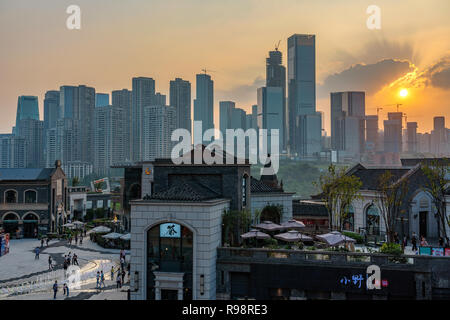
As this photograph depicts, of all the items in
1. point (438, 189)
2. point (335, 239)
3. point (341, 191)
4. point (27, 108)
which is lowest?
point (335, 239)

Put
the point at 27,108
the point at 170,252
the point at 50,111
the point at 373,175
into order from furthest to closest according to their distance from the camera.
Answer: the point at 50,111 → the point at 27,108 → the point at 373,175 → the point at 170,252

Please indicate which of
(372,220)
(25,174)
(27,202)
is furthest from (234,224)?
(25,174)

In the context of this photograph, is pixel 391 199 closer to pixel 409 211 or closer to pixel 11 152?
pixel 409 211

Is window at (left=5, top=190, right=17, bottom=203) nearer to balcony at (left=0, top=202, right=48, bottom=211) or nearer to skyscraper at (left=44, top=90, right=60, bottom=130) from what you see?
balcony at (left=0, top=202, right=48, bottom=211)

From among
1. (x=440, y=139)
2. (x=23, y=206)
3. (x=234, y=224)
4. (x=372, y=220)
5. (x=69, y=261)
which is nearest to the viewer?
(x=234, y=224)

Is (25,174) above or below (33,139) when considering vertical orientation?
below

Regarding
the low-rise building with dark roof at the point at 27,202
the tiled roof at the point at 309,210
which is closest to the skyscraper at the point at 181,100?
the low-rise building with dark roof at the point at 27,202

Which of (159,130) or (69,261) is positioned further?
(159,130)
